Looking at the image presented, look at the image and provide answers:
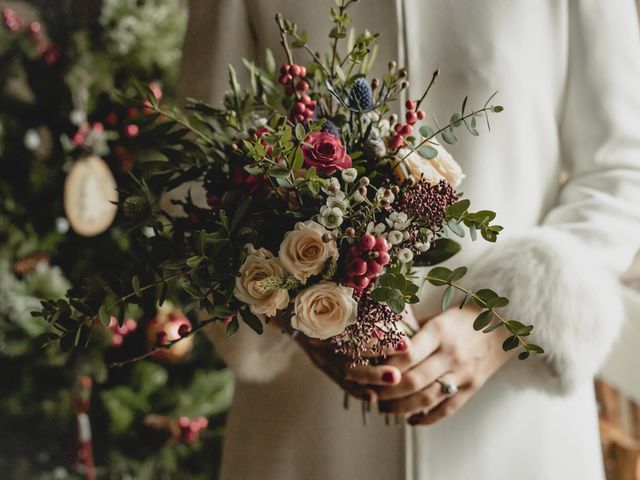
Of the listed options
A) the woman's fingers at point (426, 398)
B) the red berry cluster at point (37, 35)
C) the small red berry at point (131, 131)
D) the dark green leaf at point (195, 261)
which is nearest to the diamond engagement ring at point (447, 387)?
the woman's fingers at point (426, 398)

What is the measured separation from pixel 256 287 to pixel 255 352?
1.08 ft

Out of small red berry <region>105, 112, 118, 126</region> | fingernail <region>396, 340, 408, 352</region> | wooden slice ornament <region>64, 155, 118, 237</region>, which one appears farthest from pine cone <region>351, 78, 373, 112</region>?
small red berry <region>105, 112, 118, 126</region>

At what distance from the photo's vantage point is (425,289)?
2.84 feet

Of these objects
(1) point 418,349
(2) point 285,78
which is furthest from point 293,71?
(1) point 418,349

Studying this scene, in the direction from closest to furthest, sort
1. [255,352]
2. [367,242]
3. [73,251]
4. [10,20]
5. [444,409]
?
1. [367,242]
2. [444,409]
3. [255,352]
4. [10,20]
5. [73,251]

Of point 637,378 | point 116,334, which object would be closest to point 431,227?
point 637,378

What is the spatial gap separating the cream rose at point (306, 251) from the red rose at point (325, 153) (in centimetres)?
5

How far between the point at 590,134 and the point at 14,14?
1177mm

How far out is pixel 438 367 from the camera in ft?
2.49

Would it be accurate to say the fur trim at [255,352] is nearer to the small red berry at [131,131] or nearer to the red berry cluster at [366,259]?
the red berry cluster at [366,259]

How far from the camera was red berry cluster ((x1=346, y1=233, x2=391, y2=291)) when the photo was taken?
22.5 inches

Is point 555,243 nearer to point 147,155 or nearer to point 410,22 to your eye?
point 410,22

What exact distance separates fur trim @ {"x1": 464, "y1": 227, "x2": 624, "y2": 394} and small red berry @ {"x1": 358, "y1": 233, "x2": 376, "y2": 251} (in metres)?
0.27

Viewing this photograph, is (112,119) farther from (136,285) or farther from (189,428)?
(136,285)
